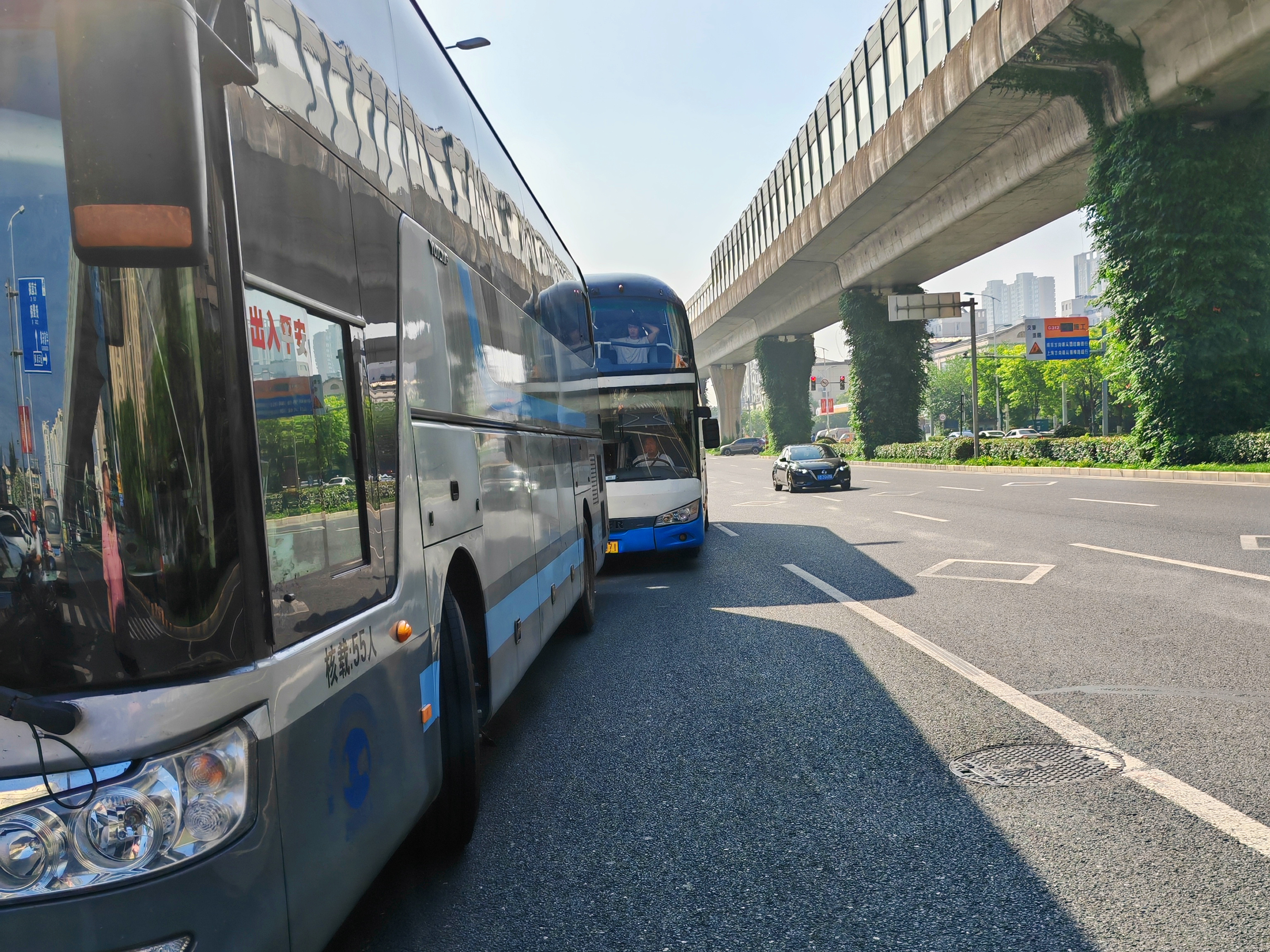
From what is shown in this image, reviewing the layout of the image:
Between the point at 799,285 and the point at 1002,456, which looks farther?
the point at 799,285

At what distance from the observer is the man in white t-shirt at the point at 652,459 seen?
12508 mm

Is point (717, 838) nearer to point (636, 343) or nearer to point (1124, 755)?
Result: point (1124, 755)

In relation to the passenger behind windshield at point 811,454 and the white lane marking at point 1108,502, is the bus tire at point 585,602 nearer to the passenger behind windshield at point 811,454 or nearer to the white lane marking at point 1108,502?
the white lane marking at point 1108,502

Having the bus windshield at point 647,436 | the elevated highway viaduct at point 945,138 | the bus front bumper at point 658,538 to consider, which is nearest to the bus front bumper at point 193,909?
the bus front bumper at point 658,538

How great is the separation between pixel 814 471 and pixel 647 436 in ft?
47.9

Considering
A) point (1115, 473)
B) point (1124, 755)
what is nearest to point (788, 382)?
point (1115, 473)

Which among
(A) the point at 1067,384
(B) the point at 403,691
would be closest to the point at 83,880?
(B) the point at 403,691

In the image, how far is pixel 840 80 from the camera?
34.8 metres

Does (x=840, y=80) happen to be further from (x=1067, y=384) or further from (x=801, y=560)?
(x=1067, y=384)

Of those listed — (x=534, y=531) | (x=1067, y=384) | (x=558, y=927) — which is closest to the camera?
(x=558, y=927)

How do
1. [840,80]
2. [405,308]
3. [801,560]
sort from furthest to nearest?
[840,80] → [801,560] → [405,308]

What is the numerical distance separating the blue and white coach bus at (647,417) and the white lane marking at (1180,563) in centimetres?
451

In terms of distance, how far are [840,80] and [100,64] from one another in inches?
1432

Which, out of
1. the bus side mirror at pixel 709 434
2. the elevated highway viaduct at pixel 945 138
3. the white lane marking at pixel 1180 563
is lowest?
the white lane marking at pixel 1180 563
